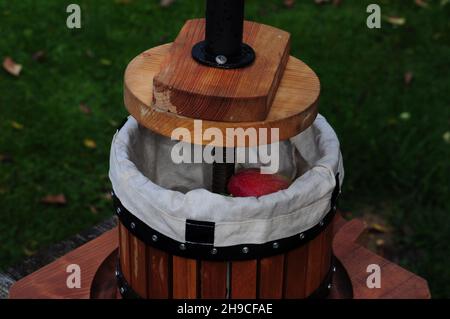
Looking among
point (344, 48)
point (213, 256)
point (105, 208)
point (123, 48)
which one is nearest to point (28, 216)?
point (105, 208)

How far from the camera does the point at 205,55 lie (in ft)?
7.27

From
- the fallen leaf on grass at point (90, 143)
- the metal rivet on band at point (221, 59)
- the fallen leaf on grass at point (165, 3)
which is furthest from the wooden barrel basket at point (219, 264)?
the fallen leaf on grass at point (165, 3)

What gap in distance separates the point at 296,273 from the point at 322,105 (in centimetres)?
223

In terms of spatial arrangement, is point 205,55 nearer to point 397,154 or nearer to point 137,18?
point 397,154

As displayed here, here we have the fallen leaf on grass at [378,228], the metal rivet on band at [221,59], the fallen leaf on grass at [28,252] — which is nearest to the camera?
the metal rivet on band at [221,59]

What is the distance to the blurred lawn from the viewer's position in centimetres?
382

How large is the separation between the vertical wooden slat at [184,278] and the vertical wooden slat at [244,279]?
114mm

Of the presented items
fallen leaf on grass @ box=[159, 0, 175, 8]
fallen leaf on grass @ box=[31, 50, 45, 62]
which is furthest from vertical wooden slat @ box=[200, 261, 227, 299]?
fallen leaf on grass @ box=[159, 0, 175, 8]

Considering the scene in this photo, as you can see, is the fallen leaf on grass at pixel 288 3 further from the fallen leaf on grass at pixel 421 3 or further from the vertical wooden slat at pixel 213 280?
the vertical wooden slat at pixel 213 280

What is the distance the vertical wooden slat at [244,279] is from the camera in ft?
7.27

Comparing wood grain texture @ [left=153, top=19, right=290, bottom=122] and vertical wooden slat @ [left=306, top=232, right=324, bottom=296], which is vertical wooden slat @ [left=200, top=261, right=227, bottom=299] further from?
wood grain texture @ [left=153, top=19, right=290, bottom=122]

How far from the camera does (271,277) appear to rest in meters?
2.27
